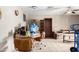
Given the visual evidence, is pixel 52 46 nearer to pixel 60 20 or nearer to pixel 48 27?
pixel 48 27

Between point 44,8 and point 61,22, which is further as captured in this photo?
point 61,22

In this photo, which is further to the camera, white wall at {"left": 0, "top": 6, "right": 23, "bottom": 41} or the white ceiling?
white wall at {"left": 0, "top": 6, "right": 23, "bottom": 41}

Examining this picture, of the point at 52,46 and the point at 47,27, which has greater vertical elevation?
the point at 47,27

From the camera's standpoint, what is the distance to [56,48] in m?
1.72

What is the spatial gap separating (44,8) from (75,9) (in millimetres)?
406

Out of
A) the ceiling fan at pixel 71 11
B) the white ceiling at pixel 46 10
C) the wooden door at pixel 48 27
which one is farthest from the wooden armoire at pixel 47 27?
the ceiling fan at pixel 71 11

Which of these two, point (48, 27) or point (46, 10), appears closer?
point (46, 10)

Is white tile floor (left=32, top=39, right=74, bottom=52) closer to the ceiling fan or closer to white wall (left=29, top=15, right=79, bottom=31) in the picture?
white wall (left=29, top=15, right=79, bottom=31)

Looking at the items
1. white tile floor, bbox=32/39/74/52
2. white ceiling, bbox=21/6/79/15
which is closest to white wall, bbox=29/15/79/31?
white ceiling, bbox=21/6/79/15

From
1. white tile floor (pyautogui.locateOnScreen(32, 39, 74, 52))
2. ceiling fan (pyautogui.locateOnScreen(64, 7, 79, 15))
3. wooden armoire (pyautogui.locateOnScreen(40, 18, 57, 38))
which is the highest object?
ceiling fan (pyautogui.locateOnScreen(64, 7, 79, 15))

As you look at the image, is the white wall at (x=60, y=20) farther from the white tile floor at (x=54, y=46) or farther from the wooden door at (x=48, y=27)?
the white tile floor at (x=54, y=46)

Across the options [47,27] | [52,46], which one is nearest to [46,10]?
[47,27]
